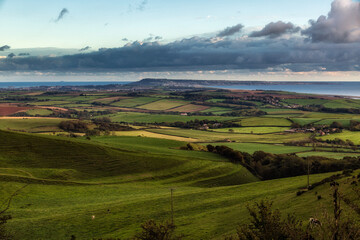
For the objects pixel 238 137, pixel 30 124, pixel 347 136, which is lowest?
pixel 238 137

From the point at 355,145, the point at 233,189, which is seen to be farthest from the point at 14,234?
the point at 355,145

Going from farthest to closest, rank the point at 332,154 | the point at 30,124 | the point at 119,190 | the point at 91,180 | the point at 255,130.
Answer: the point at 255,130
the point at 30,124
the point at 332,154
the point at 91,180
the point at 119,190

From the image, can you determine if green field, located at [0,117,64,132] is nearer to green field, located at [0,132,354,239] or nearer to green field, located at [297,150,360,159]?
green field, located at [0,132,354,239]

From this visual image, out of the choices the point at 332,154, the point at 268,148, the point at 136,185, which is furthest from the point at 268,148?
the point at 136,185

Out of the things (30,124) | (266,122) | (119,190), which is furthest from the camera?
(266,122)

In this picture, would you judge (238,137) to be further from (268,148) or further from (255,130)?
(268,148)

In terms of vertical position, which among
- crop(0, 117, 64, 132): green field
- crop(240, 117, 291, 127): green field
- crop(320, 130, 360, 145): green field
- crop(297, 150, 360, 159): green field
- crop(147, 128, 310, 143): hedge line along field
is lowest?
crop(147, 128, 310, 143): hedge line along field

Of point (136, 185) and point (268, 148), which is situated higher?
point (136, 185)

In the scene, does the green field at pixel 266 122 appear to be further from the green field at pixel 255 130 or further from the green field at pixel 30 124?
the green field at pixel 30 124

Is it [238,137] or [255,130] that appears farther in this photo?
[255,130]

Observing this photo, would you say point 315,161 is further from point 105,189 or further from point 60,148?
point 60,148

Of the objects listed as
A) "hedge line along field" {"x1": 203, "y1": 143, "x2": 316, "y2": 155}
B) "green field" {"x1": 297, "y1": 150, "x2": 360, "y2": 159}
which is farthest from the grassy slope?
"green field" {"x1": 297, "y1": 150, "x2": 360, "y2": 159}
